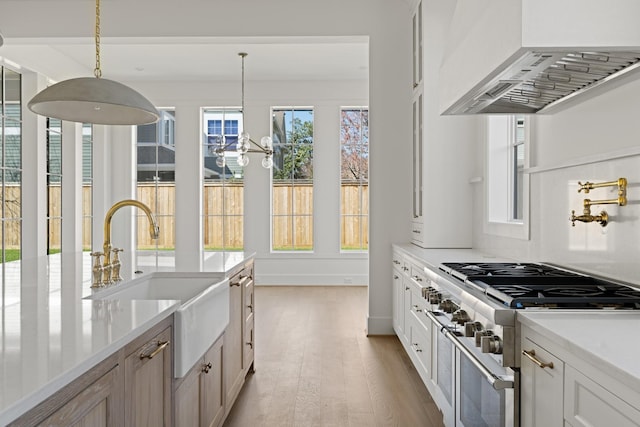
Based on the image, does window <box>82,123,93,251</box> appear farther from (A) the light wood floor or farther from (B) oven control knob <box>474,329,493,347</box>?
(B) oven control knob <box>474,329,493,347</box>

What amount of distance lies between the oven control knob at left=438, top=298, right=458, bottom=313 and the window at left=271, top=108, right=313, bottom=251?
5643 millimetres

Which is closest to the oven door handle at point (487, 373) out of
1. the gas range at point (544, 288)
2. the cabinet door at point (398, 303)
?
the gas range at point (544, 288)

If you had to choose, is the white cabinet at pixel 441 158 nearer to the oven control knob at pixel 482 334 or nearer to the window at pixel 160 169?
the oven control knob at pixel 482 334

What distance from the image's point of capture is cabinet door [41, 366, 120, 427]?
1.04 m

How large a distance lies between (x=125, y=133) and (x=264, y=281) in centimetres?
317

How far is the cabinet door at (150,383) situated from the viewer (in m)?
1.40

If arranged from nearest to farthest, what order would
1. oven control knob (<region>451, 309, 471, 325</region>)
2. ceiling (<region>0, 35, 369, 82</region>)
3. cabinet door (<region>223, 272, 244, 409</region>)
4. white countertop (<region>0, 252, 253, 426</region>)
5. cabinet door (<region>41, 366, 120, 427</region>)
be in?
white countertop (<region>0, 252, 253, 426</region>) < cabinet door (<region>41, 366, 120, 427</region>) < oven control knob (<region>451, 309, 471, 325</region>) < cabinet door (<region>223, 272, 244, 409</region>) < ceiling (<region>0, 35, 369, 82</region>)

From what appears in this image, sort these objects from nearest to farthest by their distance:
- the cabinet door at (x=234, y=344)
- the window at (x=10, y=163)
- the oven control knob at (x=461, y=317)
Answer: the oven control knob at (x=461, y=317) < the cabinet door at (x=234, y=344) < the window at (x=10, y=163)

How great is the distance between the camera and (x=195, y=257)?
3316 mm

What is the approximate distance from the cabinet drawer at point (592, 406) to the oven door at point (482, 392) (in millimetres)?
313

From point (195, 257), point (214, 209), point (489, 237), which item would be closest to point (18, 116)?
point (214, 209)

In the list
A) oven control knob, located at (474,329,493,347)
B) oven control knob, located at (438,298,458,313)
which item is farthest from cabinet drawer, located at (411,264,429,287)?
oven control knob, located at (474,329,493,347)

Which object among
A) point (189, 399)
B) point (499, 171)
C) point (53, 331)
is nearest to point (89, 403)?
point (53, 331)

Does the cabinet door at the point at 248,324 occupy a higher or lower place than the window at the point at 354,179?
lower
